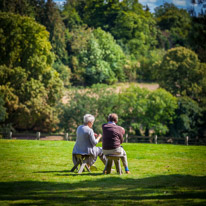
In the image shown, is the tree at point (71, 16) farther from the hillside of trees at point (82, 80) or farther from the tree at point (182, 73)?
the tree at point (182, 73)

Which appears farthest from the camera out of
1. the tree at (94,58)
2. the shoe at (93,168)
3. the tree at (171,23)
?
the tree at (171,23)

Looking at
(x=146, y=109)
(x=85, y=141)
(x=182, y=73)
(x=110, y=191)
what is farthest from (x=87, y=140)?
(x=182, y=73)

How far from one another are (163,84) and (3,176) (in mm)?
48002

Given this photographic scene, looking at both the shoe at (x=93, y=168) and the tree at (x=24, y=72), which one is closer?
the shoe at (x=93, y=168)

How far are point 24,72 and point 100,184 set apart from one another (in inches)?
1380

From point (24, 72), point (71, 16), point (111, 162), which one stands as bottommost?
point (111, 162)

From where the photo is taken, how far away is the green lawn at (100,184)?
715 centimetres

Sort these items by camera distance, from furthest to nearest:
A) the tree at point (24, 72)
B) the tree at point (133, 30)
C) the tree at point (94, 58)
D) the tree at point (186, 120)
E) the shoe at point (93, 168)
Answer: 1. the tree at point (133, 30)
2. the tree at point (94, 58)
3. the tree at point (186, 120)
4. the tree at point (24, 72)
5. the shoe at point (93, 168)

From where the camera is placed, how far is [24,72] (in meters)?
42.4

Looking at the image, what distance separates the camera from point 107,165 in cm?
1092

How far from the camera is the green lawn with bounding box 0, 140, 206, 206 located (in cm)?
715

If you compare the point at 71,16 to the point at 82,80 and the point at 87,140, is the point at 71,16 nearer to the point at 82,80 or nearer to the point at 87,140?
the point at 82,80

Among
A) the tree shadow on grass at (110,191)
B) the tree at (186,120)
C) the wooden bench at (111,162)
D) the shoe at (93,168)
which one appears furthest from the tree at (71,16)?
the tree shadow on grass at (110,191)

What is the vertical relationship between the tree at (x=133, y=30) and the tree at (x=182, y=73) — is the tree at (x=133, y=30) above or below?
above
